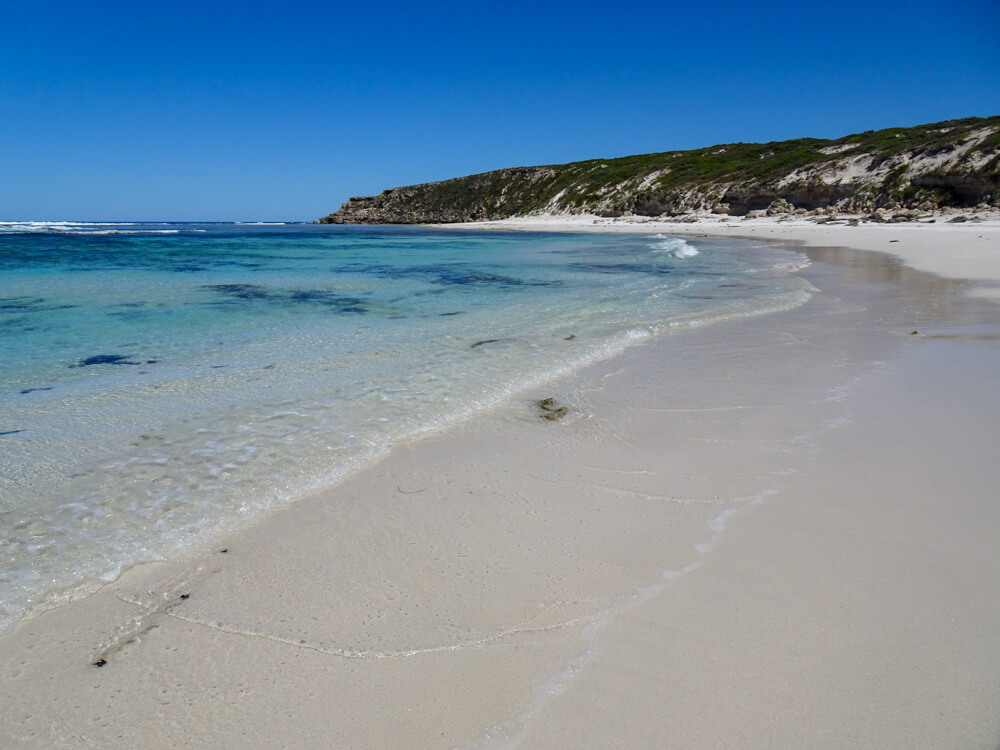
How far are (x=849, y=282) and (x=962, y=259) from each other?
5.33m

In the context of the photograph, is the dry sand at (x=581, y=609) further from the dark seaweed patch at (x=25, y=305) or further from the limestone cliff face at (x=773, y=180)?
the limestone cliff face at (x=773, y=180)

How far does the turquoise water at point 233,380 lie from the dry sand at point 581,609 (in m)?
0.42

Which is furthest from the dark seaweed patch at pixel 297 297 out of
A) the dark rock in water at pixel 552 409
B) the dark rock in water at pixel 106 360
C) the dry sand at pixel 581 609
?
the dry sand at pixel 581 609

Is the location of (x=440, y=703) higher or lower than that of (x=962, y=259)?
lower

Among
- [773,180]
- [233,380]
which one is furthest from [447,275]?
[773,180]

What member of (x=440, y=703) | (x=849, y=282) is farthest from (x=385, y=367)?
(x=849, y=282)

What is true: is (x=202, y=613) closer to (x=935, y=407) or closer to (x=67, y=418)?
(x=67, y=418)

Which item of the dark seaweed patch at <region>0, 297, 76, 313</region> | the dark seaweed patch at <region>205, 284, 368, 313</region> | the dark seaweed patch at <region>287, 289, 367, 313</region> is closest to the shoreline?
the dark seaweed patch at <region>287, 289, 367, 313</region>

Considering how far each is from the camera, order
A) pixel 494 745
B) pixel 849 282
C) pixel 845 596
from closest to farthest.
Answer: pixel 494 745 → pixel 845 596 → pixel 849 282

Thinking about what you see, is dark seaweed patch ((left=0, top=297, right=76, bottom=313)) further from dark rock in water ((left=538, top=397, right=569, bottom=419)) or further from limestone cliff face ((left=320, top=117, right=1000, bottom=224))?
limestone cliff face ((left=320, top=117, right=1000, bottom=224))

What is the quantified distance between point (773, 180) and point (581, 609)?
160 ft

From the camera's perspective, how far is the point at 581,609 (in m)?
2.14

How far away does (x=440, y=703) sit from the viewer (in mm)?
1721

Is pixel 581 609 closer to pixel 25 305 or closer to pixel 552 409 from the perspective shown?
pixel 552 409
